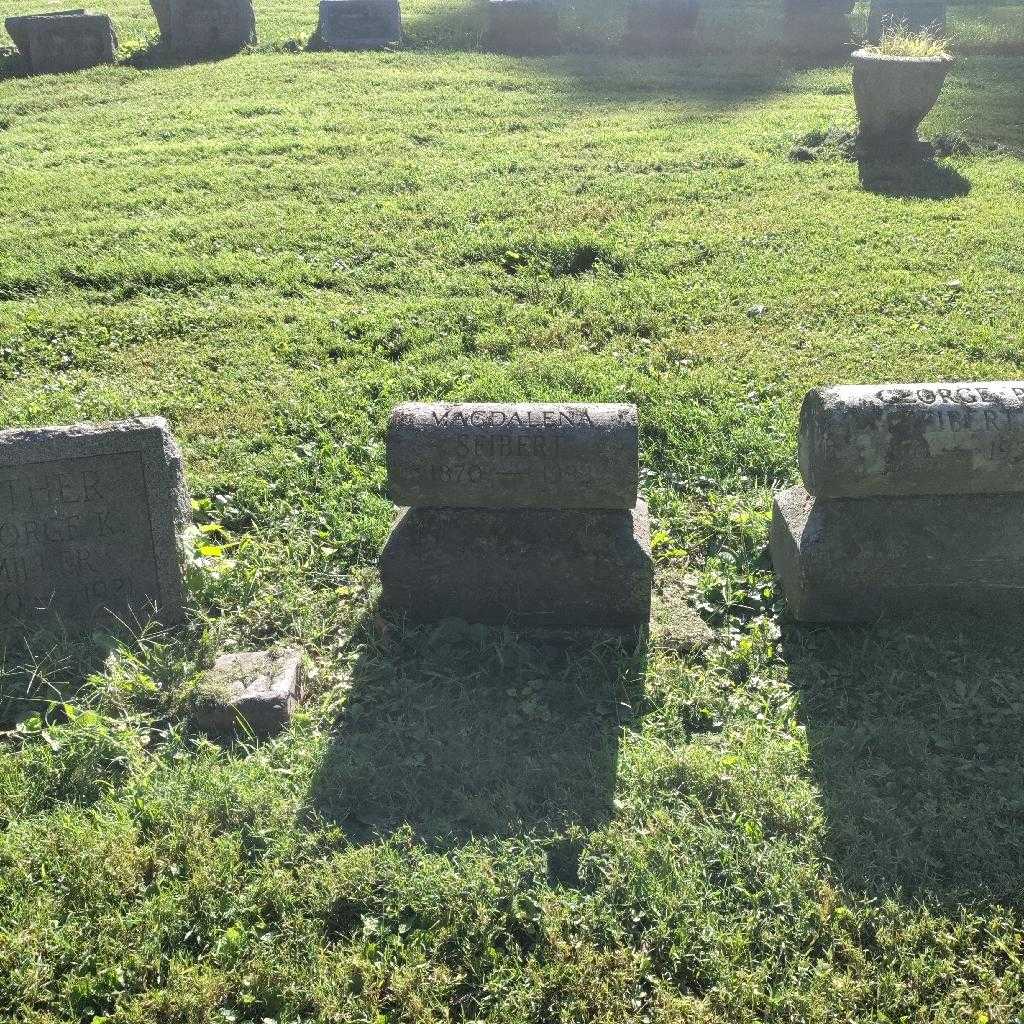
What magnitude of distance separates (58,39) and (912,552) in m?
13.4

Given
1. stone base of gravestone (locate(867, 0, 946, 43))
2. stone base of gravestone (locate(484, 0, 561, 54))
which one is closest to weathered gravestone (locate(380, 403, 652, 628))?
stone base of gravestone (locate(484, 0, 561, 54))

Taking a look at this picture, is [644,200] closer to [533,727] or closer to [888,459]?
[888,459]

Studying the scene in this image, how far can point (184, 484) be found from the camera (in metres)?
4.58

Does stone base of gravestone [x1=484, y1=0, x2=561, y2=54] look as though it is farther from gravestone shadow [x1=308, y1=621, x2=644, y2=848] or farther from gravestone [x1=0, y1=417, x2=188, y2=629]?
gravestone shadow [x1=308, y1=621, x2=644, y2=848]

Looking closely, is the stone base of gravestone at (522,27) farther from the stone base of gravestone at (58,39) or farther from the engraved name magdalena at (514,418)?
the engraved name magdalena at (514,418)

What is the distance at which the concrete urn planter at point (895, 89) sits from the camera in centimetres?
973

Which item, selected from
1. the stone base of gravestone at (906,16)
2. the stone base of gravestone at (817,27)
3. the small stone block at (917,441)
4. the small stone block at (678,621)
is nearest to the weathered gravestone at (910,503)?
the small stone block at (917,441)

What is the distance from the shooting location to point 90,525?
14.2ft

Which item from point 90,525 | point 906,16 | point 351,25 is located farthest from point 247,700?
point 906,16

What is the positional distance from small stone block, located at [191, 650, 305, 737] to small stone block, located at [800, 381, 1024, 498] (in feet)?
7.34

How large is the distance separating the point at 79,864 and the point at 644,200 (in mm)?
7508

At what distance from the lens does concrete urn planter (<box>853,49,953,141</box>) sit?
31.9ft

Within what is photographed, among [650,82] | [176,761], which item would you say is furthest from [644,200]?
[176,761]

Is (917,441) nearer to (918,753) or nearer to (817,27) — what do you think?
(918,753)
